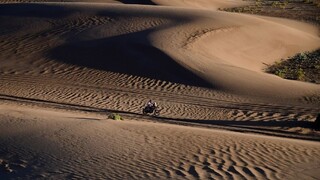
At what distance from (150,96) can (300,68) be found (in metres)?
9.76

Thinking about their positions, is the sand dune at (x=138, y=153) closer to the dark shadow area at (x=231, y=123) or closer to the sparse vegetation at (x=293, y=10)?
the dark shadow area at (x=231, y=123)

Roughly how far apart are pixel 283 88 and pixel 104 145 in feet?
36.3

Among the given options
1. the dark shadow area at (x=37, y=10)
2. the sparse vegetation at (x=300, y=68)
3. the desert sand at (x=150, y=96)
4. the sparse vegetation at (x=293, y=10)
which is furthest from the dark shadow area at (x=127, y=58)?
the sparse vegetation at (x=293, y=10)

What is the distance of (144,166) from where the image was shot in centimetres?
813

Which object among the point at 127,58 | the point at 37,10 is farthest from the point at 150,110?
the point at 37,10

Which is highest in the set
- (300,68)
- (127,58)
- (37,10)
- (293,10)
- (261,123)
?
(293,10)

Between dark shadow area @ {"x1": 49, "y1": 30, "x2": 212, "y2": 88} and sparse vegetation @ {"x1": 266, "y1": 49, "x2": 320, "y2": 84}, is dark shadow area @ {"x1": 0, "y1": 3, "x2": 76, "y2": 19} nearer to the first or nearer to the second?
dark shadow area @ {"x1": 49, "y1": 30, "x2": 212, "y2": 88}

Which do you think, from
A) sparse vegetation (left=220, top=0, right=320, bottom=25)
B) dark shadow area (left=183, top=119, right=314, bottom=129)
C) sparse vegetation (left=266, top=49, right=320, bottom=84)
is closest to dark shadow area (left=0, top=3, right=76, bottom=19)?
sparse vegetation (left=266, top=49, right=320, bottom=84)

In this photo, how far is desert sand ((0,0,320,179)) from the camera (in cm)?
841

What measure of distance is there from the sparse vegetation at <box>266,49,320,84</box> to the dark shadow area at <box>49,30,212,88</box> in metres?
5.38

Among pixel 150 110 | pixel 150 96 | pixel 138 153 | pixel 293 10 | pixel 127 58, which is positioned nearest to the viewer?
pixel 138 153

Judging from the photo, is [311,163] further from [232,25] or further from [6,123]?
[232,25]

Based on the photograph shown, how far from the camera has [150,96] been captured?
17.8 meters

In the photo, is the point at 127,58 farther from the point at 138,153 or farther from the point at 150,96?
the point at 138,153
